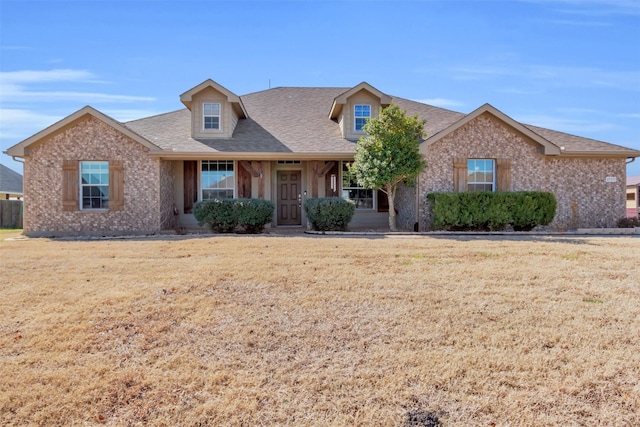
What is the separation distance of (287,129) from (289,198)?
2.93m

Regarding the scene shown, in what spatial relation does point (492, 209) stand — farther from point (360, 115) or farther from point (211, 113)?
point (211, 113)

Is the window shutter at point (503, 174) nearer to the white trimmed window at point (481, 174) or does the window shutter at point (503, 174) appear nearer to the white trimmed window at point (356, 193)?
the white trimmed window at point (481, 174)

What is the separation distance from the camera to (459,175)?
45.6 ft

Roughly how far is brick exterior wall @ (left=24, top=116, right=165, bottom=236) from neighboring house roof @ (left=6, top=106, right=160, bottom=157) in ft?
0.61

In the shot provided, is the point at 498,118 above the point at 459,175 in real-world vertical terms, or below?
above

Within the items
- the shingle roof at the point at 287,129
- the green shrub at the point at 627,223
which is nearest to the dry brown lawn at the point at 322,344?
the shingle roof at the point at 287,129

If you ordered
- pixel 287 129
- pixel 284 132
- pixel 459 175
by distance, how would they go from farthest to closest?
1. pixel 287 129
2. pixel 284 132
3. pixel 459 175

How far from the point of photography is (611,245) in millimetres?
9438

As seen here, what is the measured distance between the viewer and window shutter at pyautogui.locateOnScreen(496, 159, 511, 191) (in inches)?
553

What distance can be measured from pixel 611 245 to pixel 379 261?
6.15m

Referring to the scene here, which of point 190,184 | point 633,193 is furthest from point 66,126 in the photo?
point 633,193

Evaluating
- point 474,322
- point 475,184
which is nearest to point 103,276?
point 474,322

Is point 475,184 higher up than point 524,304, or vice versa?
point 475,184

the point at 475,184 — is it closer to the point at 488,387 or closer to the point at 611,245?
the point at 611,245
